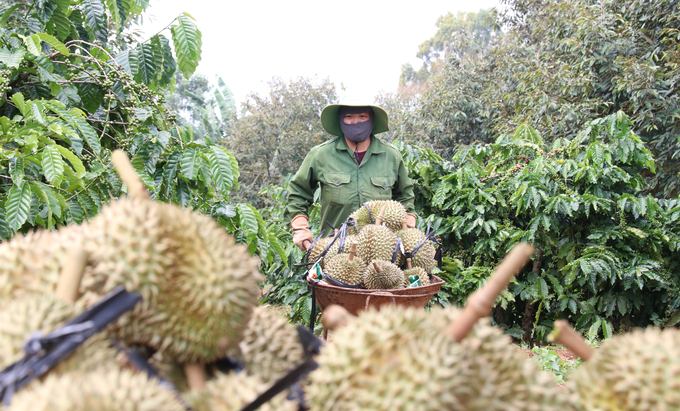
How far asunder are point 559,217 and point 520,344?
4.89 ft

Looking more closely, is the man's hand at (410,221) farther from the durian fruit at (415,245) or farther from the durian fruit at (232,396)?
the durian fruit at (232,396)

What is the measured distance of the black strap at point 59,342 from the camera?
62cm

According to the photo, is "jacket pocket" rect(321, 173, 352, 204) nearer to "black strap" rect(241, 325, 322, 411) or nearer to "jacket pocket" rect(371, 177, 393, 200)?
"jacket pocket" rect(371, 177, 393, 200)

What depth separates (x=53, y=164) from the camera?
208 cm

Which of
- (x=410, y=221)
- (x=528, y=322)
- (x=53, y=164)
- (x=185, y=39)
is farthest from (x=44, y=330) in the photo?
(x=528, y=322)

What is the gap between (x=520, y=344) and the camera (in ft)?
15.4

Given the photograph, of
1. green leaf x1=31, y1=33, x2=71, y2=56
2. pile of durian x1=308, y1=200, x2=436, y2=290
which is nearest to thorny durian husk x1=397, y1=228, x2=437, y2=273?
pile of durian x1=308, y1=200, x2=436, y2=290

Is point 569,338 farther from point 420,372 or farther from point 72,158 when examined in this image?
point 72,158

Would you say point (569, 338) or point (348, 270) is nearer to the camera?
point (569, 338)

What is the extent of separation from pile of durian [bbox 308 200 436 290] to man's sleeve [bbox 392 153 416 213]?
91 cm

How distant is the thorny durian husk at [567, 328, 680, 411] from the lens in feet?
2.29

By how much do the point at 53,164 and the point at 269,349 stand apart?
1.79m

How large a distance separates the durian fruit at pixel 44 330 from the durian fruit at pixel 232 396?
16 centimetres

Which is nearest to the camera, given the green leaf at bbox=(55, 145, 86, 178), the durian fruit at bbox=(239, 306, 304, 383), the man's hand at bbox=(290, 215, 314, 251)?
the durian fruit at bbox=(239, 306, 304, 383)
